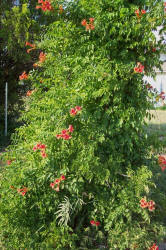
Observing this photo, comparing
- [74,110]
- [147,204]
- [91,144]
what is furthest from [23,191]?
[147,204]

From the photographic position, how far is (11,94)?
24.8 ft

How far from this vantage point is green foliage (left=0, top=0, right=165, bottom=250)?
227 centimetres

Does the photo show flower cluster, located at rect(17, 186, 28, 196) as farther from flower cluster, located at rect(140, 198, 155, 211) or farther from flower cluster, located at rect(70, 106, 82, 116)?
flower cluster, located at rect(140, 198, 155, 211)

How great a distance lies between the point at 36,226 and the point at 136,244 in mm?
935

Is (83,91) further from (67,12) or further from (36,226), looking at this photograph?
(36,226)

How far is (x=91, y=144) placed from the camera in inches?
88.5

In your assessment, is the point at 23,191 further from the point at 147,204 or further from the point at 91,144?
the point at 147,204

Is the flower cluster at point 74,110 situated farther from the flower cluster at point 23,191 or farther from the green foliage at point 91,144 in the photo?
the flower cluster at point 23,191

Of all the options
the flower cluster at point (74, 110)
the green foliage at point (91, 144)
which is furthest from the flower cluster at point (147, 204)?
the flower cluster at point (74, 110)

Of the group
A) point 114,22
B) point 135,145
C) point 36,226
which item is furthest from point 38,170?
point 114,22

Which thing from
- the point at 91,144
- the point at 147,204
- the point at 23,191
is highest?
the point at 91,144

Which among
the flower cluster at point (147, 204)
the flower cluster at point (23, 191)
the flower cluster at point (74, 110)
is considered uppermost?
the flower cluster at point (74, 110)

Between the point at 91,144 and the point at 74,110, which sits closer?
the point at 74,110

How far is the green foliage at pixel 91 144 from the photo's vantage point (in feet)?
7.43
